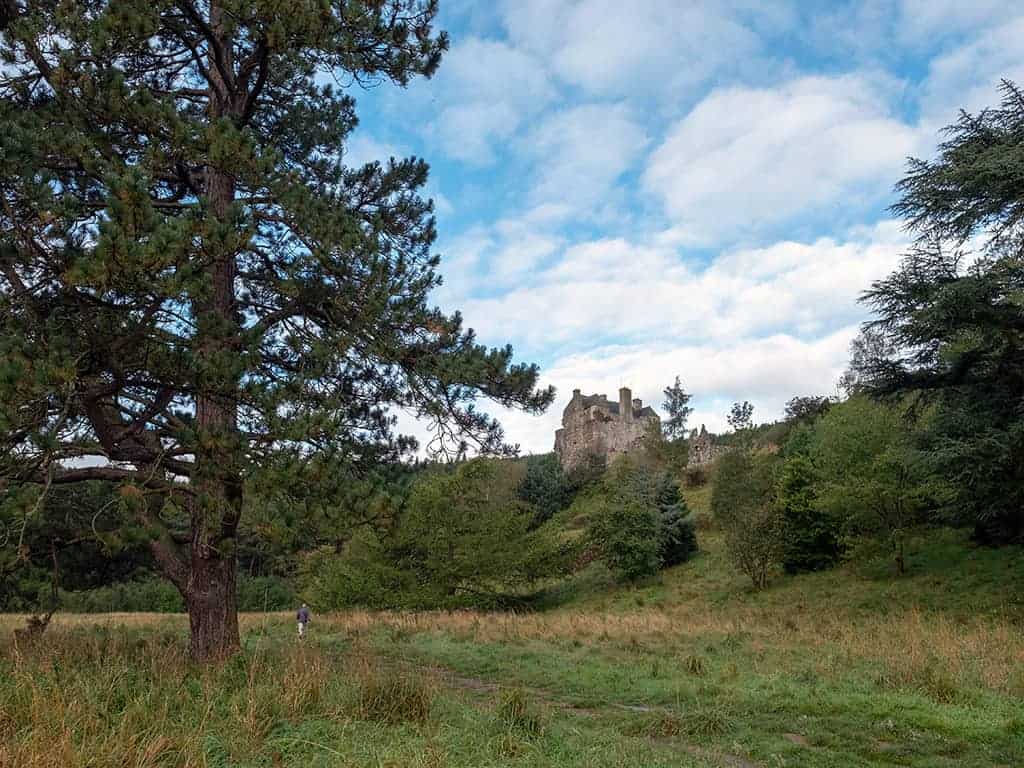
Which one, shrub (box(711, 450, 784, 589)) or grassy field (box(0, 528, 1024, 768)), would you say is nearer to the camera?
grassy field (box(0, 528, 1024, 768))

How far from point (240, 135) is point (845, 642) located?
38.1 ft

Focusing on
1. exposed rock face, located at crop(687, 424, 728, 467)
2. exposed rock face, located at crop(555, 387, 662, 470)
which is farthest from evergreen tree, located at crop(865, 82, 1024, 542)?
exposed rock face, located at crop(555, 387, 662, 470)

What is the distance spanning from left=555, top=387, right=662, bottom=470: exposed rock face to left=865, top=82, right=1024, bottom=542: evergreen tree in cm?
5120

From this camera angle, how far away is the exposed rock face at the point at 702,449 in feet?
184

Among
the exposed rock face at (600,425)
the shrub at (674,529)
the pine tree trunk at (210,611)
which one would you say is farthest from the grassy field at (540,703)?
the exposed rock face at (600,425)

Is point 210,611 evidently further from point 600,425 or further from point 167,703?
point 600,425

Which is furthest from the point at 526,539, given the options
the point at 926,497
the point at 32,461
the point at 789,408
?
the point at 789,408

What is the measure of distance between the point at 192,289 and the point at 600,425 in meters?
66.1

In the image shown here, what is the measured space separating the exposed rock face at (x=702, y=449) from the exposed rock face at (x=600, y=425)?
773cm

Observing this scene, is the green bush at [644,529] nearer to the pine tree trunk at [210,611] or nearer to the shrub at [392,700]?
the pine tree trunk at [210,611]

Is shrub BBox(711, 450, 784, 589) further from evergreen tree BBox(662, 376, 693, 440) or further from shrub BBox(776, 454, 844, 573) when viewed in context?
evergreen tree BBox(662, 376, 693, 440)

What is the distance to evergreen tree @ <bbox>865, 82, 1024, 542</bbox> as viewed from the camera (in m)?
13.9

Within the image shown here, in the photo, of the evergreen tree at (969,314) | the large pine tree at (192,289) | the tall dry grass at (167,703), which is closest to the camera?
the tall dry grass at (167,703)

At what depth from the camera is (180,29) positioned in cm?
738
